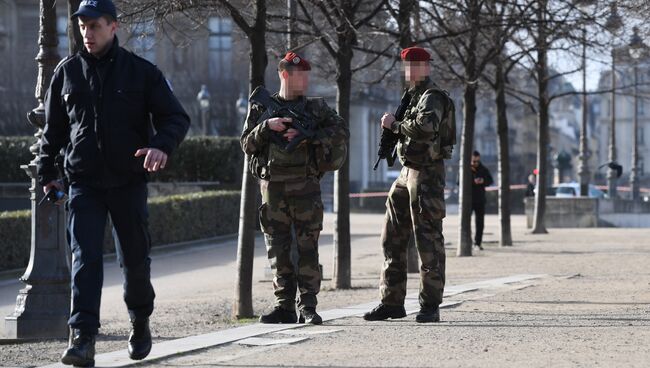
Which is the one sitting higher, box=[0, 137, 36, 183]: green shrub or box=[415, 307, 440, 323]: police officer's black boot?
box=[0, 137, 36, 183]: green shrub

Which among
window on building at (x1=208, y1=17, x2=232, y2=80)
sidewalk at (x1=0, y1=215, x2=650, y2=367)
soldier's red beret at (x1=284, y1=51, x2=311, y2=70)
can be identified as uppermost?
window on building at (x1=208, y1=17, x2=232, y2=80)

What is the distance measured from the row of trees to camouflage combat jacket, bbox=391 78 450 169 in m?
2.44

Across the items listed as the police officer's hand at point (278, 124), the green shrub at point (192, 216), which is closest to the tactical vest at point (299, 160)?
the police officer's hand at point (278, 124)

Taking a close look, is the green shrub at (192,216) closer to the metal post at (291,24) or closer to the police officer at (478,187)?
the police officer at (478,187)

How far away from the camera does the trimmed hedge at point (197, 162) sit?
139 ft

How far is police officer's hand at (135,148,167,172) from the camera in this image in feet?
25.4

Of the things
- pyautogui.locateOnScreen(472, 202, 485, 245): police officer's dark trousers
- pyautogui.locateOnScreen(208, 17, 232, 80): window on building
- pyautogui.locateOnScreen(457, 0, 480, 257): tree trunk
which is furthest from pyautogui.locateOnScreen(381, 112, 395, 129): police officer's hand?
pyautogui.locateOnScreen(208, 17, 232, 80): window on building

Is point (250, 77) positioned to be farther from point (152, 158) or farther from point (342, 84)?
point (152, 158)

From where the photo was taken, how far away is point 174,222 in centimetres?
2927

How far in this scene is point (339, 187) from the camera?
16.8 m

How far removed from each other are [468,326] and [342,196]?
6.40 metres

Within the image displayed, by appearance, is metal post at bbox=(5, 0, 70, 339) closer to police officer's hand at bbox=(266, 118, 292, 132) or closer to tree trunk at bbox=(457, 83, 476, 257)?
police officer's hand at bbox=(266, 118, 292, 132)

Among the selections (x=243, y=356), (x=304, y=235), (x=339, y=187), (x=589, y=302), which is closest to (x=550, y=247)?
(x=339, y=187)

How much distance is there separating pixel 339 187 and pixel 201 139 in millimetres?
26259
